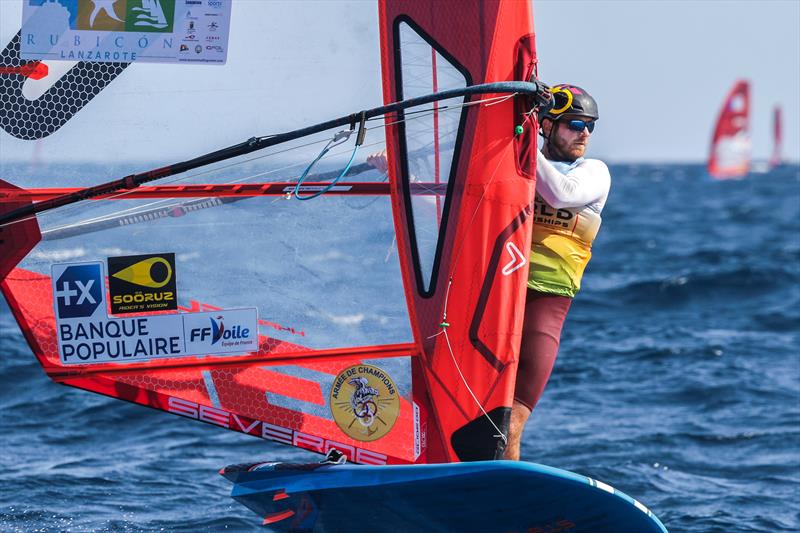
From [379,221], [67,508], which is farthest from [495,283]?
[67,508]

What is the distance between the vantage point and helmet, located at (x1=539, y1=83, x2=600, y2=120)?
4.61 m

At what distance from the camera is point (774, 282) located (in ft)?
45.5

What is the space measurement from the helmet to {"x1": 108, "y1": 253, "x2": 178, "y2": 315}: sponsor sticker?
1.59 m

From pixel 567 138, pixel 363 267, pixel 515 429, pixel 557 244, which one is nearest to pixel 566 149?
pixel 567 138

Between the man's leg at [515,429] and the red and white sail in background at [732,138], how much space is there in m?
55.8

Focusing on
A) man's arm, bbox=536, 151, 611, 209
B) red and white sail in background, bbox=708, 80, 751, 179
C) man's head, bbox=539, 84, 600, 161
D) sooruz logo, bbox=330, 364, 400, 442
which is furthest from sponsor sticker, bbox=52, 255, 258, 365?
red and white sail in background, bbox=708, 80, 751, 179

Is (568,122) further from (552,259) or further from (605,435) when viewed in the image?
(605,435)

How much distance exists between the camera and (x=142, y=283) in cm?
458

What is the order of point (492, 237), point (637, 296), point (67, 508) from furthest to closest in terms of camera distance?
point (637, 296) < point (67, 508) < point (492, 237)

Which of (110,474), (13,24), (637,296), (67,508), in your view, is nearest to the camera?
(13,24)

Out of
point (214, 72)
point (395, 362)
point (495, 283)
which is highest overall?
point (214, 72)

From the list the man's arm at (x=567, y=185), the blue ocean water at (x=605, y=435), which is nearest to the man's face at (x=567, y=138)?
the man's arm at (x=567, y=185)

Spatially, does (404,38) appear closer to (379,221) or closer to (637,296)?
(379,221)

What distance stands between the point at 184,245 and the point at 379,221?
30.7 inches
